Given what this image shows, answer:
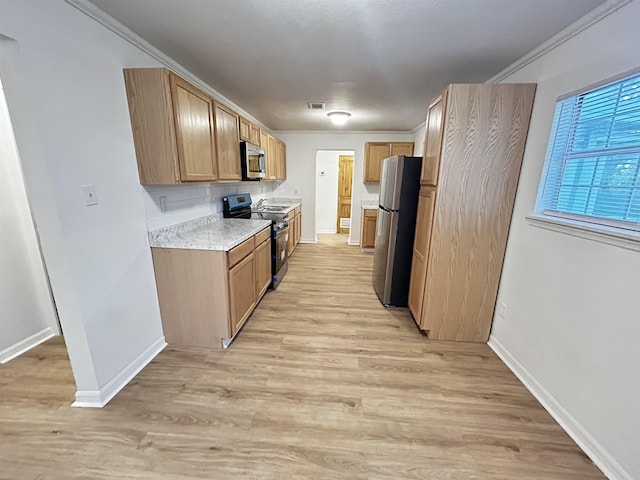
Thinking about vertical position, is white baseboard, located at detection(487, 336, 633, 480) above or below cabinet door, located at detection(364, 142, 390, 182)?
below

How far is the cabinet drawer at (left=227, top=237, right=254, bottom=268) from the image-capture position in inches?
82.4

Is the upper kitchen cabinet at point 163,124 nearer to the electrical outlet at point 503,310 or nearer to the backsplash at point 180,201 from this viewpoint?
the backsplash at point 180,201

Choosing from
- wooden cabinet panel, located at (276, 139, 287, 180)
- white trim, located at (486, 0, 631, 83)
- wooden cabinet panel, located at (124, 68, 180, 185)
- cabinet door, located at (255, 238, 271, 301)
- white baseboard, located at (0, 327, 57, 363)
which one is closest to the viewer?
white trim, located at (486, 0, 631, 83)

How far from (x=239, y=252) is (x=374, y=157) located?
3827 mm

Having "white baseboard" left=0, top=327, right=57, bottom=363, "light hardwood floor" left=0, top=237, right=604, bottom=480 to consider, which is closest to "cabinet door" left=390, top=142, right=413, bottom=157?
"light hardwood floor" left=0, top=237, right=604, bottom=480

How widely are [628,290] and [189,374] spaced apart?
268cm

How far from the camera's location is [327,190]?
7.10m

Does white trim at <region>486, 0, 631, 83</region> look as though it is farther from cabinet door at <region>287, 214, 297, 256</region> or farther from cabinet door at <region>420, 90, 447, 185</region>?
cabinet door at <region>287, 214, 297, 256</region>

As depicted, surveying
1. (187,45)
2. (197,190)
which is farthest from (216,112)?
(197,190)

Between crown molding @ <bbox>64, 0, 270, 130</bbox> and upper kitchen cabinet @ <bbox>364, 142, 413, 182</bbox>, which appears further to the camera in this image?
upper kitchen cabinet @ <bbox>364, 142, 413, 182</bbox>

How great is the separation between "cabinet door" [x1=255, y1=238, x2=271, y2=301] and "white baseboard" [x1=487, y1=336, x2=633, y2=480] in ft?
7.77

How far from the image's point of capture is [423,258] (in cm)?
237

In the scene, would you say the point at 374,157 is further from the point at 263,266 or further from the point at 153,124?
the point at 153,124

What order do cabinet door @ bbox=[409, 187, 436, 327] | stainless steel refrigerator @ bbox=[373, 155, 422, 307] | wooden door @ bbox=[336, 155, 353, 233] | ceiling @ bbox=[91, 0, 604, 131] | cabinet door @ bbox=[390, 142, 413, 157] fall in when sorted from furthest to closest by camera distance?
wooden door @ bbox=[336, 155, 353, 233] < cabinet door @ bbox=[390, 142, 413, 157] < stainless steel refrigerator @ bbox=[373, 155, 422, 307] < cabinet door @ bbox=[409, 187, 436, 327] < ceiling @ bbox=[91, 0, 604, 131]
